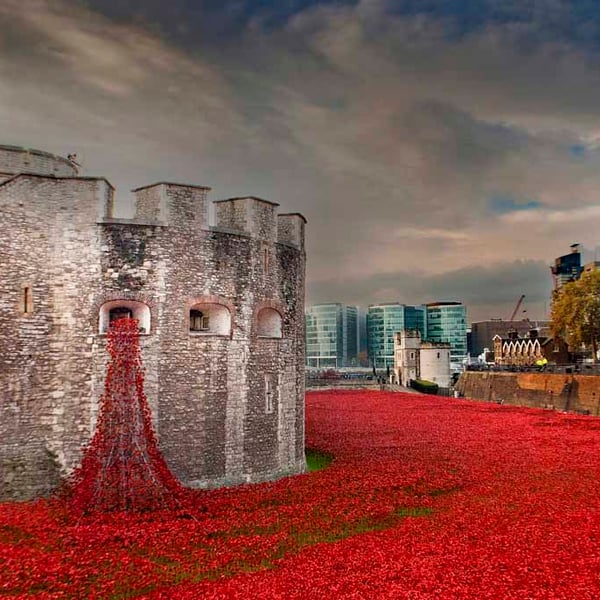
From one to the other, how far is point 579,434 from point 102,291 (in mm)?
24687

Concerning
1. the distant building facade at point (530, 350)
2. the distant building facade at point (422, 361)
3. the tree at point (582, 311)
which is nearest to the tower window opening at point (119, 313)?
the tree at point (582, 311)

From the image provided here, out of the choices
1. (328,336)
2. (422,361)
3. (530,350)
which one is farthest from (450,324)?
(422,361)

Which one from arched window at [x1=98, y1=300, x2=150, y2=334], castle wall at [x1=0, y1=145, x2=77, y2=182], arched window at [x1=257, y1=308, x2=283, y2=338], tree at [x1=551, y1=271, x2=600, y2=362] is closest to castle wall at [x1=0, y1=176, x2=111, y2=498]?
arched window at [x1=98, y1=300, x2=150, y2=334]

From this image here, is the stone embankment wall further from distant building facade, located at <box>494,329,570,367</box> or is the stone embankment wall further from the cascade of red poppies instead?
the cascade of red poppies

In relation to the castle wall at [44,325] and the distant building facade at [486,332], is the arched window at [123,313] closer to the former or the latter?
the castle wall at [44,325]

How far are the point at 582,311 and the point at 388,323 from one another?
117937mm

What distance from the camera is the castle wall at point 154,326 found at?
45.6ft

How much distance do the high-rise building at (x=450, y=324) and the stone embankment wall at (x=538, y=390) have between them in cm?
10121

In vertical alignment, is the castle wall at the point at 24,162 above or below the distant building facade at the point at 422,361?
above

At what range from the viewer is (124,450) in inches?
541

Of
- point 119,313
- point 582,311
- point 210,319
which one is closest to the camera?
point 119,313

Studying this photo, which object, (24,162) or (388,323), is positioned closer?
(24,162)

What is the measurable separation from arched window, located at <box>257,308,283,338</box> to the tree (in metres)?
39.0

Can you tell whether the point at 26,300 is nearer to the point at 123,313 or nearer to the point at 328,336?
the point at 123,313
